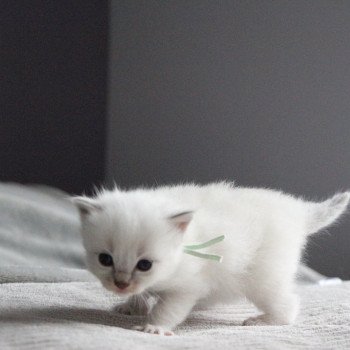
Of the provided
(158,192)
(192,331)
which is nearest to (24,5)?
(158,192)

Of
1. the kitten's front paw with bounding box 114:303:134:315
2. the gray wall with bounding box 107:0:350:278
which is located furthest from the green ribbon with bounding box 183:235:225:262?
the gray wall with bounding box 107:0:350:278

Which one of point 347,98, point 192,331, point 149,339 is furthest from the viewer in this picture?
point 347,98

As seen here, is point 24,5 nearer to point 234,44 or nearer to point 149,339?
point 234,44

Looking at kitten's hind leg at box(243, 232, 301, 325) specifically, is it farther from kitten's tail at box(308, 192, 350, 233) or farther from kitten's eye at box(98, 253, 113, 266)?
kitten's eye at box(98, 253, 113, 266)

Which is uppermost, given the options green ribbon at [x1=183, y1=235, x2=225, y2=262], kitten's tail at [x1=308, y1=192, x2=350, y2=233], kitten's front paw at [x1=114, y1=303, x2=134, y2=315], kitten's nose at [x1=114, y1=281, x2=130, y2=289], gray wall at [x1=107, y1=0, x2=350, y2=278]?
gray wall at [x1=107, y1=0, x2=350, y2=278]

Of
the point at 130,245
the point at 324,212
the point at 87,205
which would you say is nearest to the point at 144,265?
the point at 130,245

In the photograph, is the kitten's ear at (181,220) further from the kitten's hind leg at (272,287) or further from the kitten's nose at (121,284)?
the kitten's hind leg at (272,287)

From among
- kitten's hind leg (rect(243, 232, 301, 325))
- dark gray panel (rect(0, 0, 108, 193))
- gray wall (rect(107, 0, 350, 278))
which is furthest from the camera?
dark gray panel (rect(0, 0, 108, 193))
